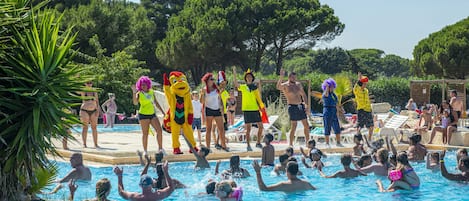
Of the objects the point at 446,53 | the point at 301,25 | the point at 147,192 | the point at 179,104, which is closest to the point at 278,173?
the point at 179,104

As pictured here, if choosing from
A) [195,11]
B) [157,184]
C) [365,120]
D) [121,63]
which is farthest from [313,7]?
[157,184]

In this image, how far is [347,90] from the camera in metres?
26.5

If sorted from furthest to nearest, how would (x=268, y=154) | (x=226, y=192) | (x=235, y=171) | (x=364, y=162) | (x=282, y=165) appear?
1. (x=268, y=154)
2. (x=364, y=162)
3. (x=282, y=165)
4. (x=235, y=171)
5. (x=226, y=192)

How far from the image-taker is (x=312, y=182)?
1068 cm

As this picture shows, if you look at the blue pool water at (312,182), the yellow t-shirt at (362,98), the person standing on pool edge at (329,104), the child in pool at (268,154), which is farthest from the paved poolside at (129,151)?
the child in pool at (268,154)

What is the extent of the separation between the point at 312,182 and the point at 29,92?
5501 millimetres

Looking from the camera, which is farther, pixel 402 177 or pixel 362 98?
pixel 362 98

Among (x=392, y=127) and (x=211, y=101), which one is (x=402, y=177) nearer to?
(x=211, y=101)

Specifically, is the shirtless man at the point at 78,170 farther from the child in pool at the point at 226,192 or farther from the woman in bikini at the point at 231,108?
the woman in bikini at the point at 231,108

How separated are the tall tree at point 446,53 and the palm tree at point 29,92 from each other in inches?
1984

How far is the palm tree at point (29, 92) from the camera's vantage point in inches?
250

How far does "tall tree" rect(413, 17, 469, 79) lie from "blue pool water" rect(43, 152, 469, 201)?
4409cm

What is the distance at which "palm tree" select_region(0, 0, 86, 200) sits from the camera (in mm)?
6340

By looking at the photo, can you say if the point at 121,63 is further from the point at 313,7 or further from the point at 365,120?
the point at 313,7
